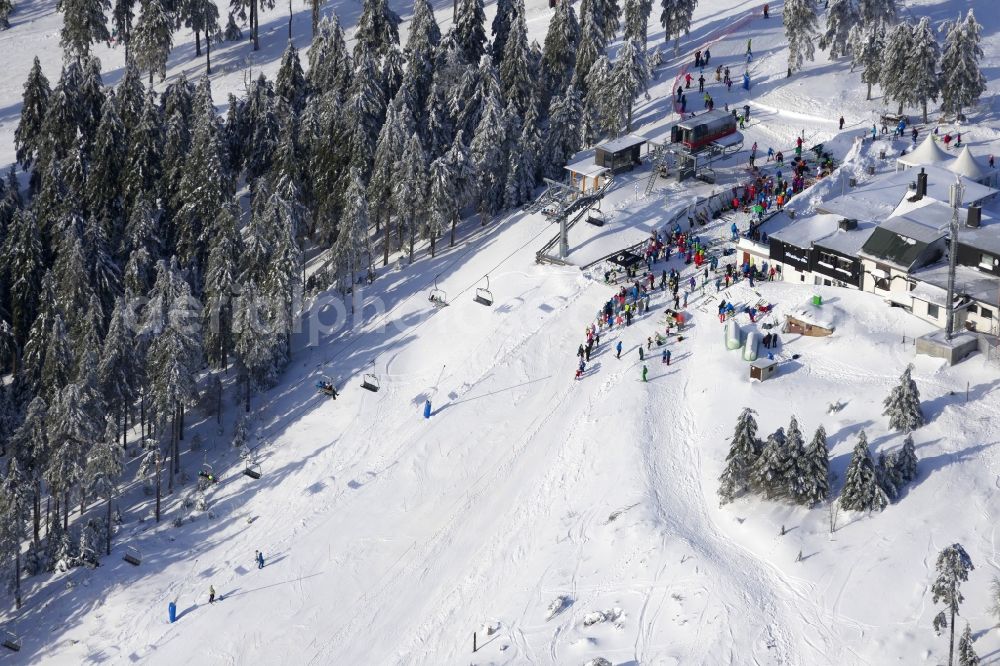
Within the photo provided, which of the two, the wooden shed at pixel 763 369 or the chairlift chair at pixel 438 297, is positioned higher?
the wooden shed at pixel 763 369

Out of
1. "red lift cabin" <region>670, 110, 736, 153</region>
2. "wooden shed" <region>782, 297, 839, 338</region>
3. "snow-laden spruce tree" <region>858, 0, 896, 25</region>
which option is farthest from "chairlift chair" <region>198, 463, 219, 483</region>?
"snow-laden spruce tree" <region>858, 0, 896, 25</region>

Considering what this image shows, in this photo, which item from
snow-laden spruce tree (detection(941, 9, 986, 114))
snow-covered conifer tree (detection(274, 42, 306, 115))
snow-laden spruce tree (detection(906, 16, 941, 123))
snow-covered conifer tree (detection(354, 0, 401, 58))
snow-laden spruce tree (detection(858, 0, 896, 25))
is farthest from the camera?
snow-covered conifer tree (detection(354, 0, 401, 58))

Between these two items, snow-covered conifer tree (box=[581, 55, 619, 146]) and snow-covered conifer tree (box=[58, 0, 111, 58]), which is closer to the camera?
snow-covered conifer tree (box=[581, 55, 619, 146])

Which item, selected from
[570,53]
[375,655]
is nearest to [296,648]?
[375,655]

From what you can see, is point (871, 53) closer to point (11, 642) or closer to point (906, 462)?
point (906, 462)

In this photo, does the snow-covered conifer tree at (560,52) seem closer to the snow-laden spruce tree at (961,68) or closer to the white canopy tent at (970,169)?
the snow-laden spruce tree at (961,68)

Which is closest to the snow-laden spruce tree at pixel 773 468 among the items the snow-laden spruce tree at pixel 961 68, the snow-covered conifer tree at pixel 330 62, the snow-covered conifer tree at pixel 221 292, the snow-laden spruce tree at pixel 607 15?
the snow-covered conifer tree at pixel 221 292

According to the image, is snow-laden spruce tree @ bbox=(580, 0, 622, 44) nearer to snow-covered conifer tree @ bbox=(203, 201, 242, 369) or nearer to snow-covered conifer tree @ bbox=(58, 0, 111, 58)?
snow-covered conifer tree @ bbox=(203, 201, 242, 369)
